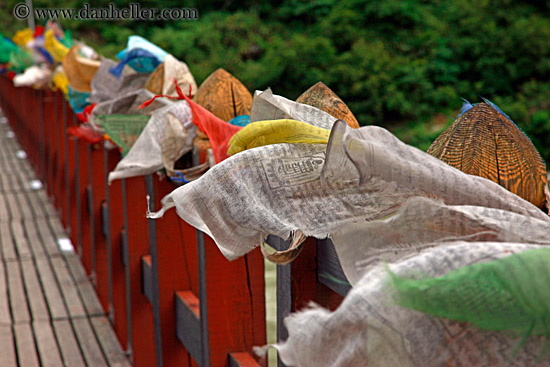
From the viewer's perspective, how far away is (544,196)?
693mm

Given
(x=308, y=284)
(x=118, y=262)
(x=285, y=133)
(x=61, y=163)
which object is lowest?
(x=118, y=262)

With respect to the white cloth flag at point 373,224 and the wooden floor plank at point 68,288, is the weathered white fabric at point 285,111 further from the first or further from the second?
the wooden floor plank at point 68,288

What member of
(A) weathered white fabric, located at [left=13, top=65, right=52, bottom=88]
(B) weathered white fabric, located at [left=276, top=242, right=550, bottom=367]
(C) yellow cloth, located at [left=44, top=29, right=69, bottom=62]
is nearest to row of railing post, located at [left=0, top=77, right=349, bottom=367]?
(B) weathered white fabric, located at [left=276, top=242, right=550, bottom=367]

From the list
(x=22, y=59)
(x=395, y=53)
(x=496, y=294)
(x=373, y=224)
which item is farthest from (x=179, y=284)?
(x=395, y=53)

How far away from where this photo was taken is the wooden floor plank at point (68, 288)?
2752mm

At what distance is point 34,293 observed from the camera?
114 inches

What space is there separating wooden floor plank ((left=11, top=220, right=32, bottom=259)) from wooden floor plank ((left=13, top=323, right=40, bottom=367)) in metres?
0.98

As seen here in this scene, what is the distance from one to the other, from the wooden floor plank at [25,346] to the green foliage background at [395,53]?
7535mm

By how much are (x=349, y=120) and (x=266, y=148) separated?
18 centimetres

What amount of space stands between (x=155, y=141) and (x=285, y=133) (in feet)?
2.10

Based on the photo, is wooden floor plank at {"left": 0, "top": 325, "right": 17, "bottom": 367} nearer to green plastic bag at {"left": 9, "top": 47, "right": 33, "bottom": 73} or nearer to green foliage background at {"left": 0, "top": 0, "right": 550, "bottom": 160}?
green plastic bag at {"left": 9, "top": 47, "right": 33, "bottom": 73}

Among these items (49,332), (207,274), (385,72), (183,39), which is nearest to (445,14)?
(385,72)

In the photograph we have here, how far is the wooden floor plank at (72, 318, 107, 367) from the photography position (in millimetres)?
2291

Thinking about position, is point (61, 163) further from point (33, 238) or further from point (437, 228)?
point (437, 228)
